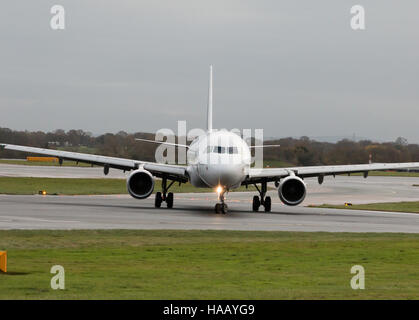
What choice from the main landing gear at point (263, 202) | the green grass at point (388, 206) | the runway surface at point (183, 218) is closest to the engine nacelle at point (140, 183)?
the runway surface at point (183, 218)

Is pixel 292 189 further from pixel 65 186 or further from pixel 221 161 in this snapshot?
pixel 65 186

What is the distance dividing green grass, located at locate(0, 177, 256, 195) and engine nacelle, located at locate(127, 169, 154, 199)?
1508 centimetres

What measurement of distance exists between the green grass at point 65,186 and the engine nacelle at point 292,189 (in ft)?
68.5

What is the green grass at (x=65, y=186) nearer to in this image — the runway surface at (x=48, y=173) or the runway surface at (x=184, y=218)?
the runway surface at (x=48, y=173)

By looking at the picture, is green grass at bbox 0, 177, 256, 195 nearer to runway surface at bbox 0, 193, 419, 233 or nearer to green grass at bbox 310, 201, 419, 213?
runway surface at bbox 0, 193, 419, 233

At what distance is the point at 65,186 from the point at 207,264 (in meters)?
47.2

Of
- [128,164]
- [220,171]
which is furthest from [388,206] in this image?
[128,164]

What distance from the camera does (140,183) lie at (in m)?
43.1

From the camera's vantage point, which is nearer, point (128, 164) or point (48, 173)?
point (128, 164)

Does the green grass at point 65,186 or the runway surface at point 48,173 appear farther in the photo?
the runway surface at point 48,173

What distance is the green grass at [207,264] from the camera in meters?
16.2

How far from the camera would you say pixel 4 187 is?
6078cm
